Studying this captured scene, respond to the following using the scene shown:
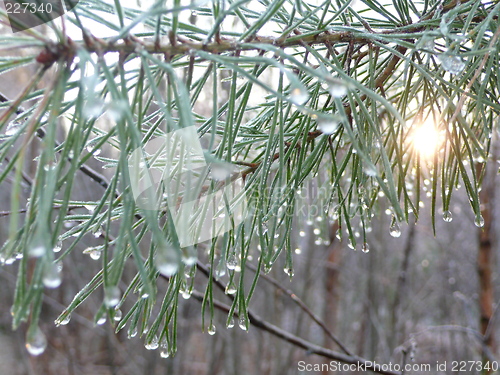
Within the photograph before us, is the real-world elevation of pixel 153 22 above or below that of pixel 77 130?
above

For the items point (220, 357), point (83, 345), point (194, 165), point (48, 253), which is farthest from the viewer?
point (83, 345)

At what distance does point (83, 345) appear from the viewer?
2.81m

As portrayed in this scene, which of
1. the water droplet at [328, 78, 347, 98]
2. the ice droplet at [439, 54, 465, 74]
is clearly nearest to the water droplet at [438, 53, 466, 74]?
the ice droplet at [439, 54, 465, 74]

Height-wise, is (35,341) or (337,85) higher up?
(337,85)

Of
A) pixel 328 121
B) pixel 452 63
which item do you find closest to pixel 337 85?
pixel 328 121

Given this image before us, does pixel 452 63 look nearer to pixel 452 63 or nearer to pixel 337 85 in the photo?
pixel 452 63

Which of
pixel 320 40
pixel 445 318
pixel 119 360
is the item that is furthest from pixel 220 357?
pixel 320 40

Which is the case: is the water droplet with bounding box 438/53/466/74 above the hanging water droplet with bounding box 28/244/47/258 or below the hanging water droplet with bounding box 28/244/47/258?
above

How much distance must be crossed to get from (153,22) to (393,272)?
247 centimetres

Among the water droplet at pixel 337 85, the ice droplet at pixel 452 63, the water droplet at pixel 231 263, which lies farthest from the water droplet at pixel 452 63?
the water droplet at pixel 231 263

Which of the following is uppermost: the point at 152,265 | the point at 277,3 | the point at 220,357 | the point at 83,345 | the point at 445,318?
the point at 277,3

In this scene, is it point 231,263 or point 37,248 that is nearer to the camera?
point 37,248

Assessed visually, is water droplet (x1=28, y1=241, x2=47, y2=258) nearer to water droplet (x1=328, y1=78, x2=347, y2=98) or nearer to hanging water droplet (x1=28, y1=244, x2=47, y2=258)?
hanging water droplet (x1=28, y1=244, x2=47, y2=258)

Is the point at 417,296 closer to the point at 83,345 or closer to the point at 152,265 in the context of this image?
the point at 83,345
